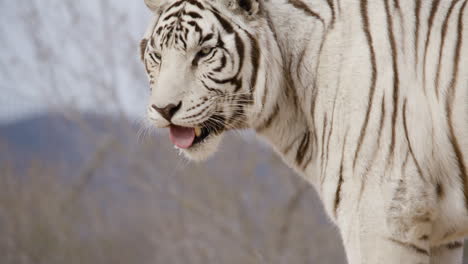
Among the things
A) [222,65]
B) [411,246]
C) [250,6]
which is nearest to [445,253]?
[411,246]

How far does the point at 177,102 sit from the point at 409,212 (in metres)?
1.13

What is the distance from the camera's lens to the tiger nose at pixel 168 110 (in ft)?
11.3

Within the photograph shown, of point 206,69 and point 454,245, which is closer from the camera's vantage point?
point 206,69

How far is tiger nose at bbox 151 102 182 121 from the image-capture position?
3447 millimetres

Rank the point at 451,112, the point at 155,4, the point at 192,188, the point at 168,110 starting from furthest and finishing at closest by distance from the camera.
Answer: the point at 192,188 → the point at 155,4 → the point at 168,110 → the point at 451,112

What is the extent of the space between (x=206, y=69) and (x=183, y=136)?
13.9 inches

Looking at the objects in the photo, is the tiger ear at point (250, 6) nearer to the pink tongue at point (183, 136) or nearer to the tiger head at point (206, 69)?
the tiger head at point (206, 69)

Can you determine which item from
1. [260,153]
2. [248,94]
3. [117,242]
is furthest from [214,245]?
[248,94]

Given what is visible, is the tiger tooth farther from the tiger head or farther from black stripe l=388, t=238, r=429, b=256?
black stripe l=388, t=238, r=429, b=256

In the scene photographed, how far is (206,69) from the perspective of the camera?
11.5 feet

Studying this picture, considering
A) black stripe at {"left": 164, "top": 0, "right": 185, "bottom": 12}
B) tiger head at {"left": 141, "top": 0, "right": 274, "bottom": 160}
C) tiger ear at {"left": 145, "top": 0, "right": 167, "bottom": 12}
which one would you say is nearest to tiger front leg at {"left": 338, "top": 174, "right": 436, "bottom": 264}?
tiger head at {"left": 141, "top": 0, "right": 274, "bottom": 160}

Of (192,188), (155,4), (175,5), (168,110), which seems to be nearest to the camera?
(168,110)

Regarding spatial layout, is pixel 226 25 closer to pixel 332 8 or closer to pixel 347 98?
pixel 332 8

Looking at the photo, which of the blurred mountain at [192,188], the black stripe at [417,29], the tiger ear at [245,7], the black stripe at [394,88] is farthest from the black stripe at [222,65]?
the blurred mountain at [192,188]
